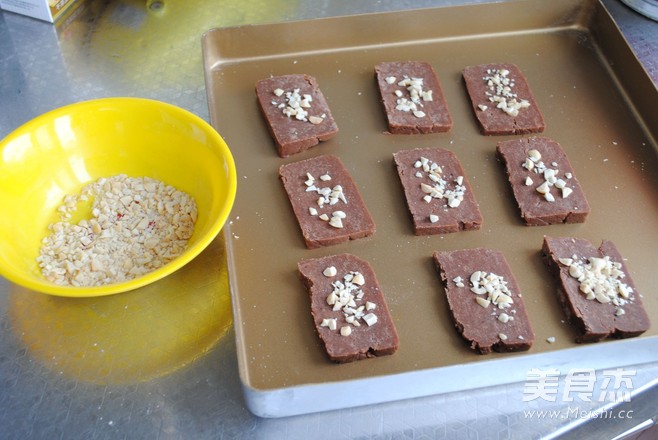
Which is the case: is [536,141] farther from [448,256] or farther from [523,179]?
[448,256]

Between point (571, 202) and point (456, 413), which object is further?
point (571, 202)

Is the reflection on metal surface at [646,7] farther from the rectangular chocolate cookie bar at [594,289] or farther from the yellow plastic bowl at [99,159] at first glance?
the yellow plastic bowl at [99,159]

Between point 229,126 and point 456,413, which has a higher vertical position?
point 229,126

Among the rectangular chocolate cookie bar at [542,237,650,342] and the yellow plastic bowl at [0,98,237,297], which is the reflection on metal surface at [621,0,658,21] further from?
the yellow plastic bowl at [0,98,237,297]

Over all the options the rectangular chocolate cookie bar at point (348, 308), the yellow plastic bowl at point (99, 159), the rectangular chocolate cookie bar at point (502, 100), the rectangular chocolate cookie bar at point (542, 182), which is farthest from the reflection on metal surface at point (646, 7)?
the yellow plastic bowl at point (99, 159)

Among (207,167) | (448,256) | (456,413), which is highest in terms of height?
(207,167)

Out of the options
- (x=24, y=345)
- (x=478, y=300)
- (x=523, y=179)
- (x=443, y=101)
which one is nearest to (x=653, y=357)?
(x=478, y=300)

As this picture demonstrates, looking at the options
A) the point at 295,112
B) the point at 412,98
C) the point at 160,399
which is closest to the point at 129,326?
the point at 160,399
